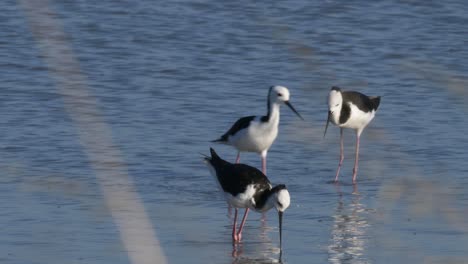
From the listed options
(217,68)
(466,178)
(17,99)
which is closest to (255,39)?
(217,68)

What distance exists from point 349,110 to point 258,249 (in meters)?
3.58

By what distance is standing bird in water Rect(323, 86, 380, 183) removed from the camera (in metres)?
10.9

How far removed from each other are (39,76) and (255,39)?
4.02 m

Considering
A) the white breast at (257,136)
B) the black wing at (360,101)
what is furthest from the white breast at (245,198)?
the black wing at (360,101)

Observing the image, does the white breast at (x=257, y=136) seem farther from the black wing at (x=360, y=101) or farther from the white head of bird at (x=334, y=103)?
the black wing at (x=360, y=101)

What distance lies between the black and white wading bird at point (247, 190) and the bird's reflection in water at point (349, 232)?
50cm

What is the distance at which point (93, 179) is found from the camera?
31.3ft

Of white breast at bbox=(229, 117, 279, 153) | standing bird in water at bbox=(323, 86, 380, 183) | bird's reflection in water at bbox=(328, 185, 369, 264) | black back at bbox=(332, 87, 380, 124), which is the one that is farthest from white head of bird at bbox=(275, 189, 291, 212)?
black back at bbox=(332, 87, 380, 124)

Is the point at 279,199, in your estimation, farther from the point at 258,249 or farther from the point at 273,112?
the point at 273,112

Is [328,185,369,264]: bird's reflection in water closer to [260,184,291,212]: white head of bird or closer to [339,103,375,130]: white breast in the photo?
[260,184,291,212]: white head of bird

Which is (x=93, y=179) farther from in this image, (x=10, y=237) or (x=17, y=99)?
(x=17, y=99)

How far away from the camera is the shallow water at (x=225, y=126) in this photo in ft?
23.7

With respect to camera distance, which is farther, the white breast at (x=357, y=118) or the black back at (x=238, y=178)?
the white breast at (x=357, y=118)

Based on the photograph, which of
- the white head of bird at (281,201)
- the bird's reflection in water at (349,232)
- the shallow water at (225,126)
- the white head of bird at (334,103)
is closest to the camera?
the shallow water at (225,126)
